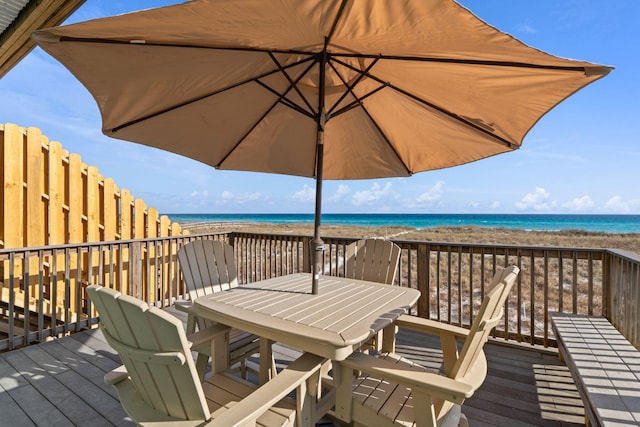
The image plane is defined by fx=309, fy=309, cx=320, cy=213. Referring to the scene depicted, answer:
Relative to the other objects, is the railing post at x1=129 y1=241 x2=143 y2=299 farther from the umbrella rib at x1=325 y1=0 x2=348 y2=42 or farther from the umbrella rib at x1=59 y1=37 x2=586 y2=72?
the umbrella rib at x1=325 y1=0 x2=348 y2=42

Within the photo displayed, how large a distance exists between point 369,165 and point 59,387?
10.6 ft

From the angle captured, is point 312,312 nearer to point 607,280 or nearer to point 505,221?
point 607,280

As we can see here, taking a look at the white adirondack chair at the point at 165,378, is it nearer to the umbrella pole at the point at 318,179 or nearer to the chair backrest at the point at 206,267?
the umbrella pole at the point at 318,179

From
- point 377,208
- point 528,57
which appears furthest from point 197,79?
point 377,208

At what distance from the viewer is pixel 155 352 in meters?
1.09

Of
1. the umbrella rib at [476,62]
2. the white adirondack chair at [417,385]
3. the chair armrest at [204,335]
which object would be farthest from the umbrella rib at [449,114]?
the chair armrest at [204,335]

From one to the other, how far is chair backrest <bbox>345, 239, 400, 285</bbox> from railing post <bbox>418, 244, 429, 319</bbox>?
660 mm

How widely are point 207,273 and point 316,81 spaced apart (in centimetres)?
195

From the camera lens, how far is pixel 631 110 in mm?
25844

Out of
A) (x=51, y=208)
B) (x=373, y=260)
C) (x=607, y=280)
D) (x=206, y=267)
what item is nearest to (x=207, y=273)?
(x=206, y=267)

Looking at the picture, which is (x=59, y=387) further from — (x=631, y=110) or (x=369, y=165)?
(x=631, y=110)

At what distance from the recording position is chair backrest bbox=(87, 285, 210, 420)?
1049 mm

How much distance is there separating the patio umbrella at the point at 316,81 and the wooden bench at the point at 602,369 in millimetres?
1555

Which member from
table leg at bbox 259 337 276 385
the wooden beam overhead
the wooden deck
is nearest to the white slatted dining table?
table leg at bbox 259 337 276 385
